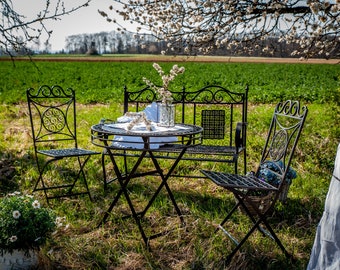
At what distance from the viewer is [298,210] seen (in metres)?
5.01

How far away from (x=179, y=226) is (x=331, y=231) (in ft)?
6.05

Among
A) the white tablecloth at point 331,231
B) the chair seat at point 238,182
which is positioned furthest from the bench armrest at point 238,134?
the white tablecloth at point 331,231

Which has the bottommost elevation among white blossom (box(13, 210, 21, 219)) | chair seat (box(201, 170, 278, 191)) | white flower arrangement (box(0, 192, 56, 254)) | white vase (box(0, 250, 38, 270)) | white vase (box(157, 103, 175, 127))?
white vase (box(0, 250, 38, 270))

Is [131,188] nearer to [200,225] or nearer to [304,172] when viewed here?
[200,225]

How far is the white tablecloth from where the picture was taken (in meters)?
2.75

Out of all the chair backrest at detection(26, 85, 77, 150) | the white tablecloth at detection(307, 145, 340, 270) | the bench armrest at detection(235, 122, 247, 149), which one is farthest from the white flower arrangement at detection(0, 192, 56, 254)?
the bench armrest at detection(235, 122, 247, 149)

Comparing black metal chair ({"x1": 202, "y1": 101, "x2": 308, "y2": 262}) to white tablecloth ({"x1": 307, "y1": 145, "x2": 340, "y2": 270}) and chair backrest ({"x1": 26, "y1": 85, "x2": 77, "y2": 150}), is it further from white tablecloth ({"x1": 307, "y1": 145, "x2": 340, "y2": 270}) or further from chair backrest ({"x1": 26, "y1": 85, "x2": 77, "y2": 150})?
chair backrest ({"x1": 26, "y1": 85, "x2": 77, "y2": 150})

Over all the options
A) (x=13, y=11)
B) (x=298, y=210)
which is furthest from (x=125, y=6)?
(x=298, y=210)

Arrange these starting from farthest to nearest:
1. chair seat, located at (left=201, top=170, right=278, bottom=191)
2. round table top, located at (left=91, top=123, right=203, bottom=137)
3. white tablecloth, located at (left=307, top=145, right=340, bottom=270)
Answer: round table top, located at (left=91, top=123, right=203, bottom=137)
chair seat, located at (left=201, top=170, right=278, bottom=191)
white tablecloth, located at (left=307, top=145, right=340, bottom=270)

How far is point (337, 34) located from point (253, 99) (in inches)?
343

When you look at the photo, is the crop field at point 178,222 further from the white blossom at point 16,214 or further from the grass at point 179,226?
the white blossom at point 16,214

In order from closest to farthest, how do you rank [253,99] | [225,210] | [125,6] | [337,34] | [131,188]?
1. [225,210]
2. [131,188]
3. [337,34]
4. [125,6]
5. [253,99]

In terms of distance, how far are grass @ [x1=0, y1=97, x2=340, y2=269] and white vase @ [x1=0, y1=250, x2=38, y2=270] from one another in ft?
0.39

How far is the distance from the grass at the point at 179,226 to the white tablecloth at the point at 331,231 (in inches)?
34.9
